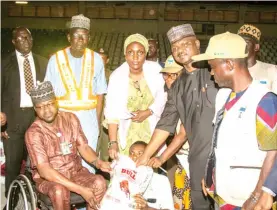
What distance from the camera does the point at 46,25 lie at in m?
17.3

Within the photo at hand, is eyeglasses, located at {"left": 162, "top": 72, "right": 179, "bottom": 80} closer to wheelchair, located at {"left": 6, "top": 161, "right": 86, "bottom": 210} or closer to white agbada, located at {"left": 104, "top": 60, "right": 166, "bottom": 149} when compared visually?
white agbada, located at {"left": 104, "top": 60, "right": 166, "bottom": 149}

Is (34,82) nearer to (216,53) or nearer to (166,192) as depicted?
(166,192)

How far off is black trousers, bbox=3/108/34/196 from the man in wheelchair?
3.61ft

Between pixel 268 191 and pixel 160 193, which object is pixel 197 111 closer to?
pixel 160 193

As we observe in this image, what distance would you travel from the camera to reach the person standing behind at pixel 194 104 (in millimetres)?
3508

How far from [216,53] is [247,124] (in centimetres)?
55

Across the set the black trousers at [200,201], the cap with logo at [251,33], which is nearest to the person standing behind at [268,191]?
the black trousers at [200,201]

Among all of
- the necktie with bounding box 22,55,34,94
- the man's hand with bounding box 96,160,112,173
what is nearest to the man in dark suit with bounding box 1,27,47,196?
the necktie with bounding box 22,55,34,94

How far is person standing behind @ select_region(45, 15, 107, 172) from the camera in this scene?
4.57 m

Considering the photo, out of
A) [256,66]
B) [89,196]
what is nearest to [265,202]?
[89,196]

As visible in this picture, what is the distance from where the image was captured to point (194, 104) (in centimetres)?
356

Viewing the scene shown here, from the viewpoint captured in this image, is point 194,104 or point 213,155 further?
point 194,104

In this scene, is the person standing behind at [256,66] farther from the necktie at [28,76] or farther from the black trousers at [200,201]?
the necktie at [28,76]

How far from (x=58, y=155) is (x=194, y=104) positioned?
1466 mm
